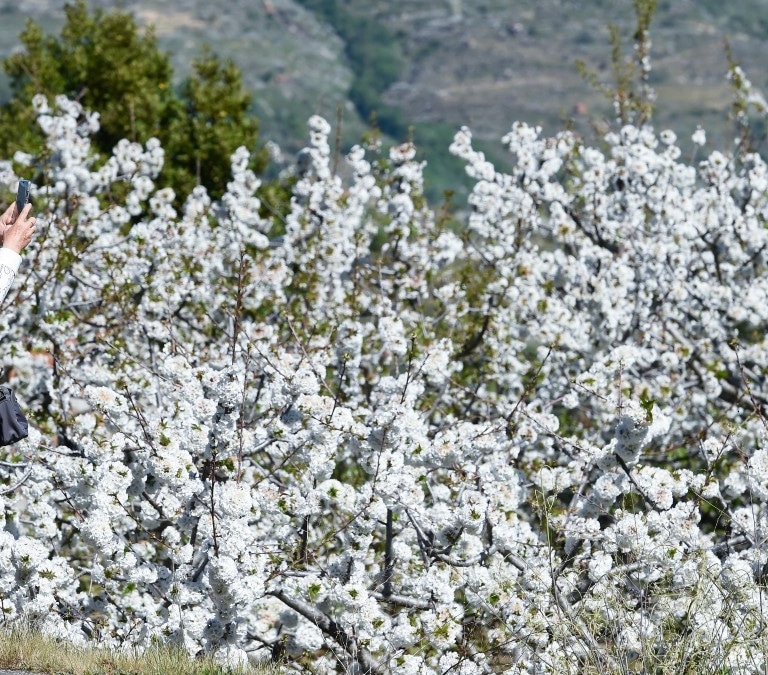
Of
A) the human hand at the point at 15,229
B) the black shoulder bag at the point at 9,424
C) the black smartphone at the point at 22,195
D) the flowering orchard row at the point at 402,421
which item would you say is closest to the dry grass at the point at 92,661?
the flowering orchard row at the point at 402,421

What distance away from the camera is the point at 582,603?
17.1 feet

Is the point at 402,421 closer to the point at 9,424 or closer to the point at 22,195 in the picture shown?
the point at 9,424

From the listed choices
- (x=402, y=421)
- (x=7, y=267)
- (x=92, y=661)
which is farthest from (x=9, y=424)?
(x=402, y=421)

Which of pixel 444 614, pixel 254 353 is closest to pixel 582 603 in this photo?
pixel 444 614

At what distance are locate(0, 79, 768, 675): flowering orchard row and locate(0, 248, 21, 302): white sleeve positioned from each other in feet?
4.07

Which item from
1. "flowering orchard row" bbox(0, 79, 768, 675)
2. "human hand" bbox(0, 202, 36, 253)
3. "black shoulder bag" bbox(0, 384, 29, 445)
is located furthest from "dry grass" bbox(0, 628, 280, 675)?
"human hand" bbox(0, 202, 36, 253)

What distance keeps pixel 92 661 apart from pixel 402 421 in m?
2.02

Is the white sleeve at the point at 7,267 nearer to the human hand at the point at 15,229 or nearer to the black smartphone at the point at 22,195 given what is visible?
the human hand at the point at 15,229

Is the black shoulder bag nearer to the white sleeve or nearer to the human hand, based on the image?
the white sleeve

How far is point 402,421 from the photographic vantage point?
19.5 ft

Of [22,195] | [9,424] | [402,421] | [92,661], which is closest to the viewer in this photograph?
[9,424]

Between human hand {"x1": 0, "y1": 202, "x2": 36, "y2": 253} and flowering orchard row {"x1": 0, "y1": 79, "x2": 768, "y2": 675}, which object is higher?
human hand {"x1": 0, "y1": 202, "x2": 36, "y2": 253}

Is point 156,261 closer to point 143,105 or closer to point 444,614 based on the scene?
point 444,614

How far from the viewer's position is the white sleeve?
480 cm
